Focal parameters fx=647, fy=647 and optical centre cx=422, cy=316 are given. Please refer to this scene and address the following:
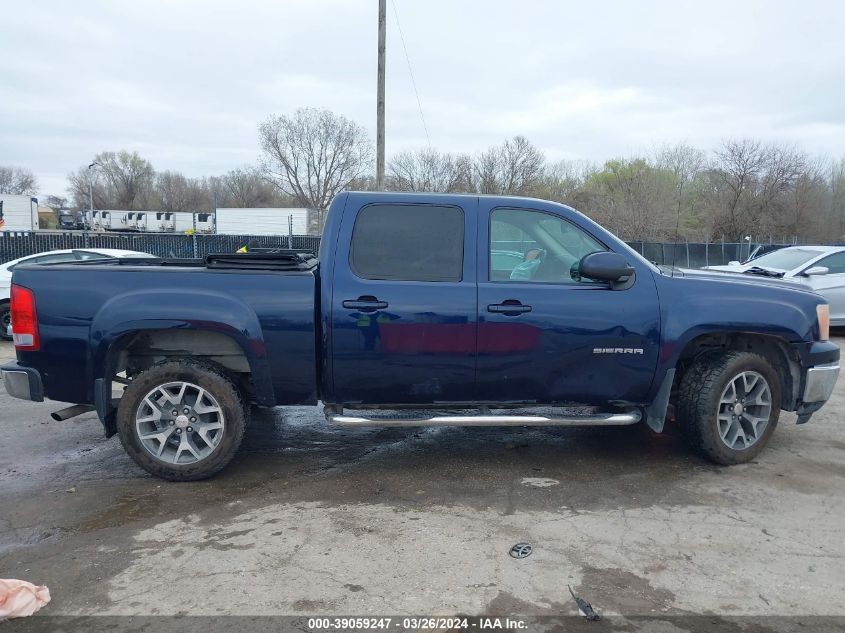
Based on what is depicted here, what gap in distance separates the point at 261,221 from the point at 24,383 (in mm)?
36642

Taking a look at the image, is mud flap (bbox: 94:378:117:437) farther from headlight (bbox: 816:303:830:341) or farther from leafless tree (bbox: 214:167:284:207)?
leafless tree (bbox: 214:167:284:207)

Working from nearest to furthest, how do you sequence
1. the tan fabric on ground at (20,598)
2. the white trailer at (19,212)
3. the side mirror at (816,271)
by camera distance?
the tan fabric on ground at (20,598) < the side mirror at (816,271) < the white trailer at (19,212)

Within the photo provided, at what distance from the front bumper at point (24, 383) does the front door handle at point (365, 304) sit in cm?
218

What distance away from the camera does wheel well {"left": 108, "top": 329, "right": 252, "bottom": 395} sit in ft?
14.8

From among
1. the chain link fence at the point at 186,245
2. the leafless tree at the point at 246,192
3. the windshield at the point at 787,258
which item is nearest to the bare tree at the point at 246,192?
the leafless tree at the point at 246,192

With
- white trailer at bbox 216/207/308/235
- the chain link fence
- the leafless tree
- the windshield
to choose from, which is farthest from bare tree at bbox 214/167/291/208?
the windshield

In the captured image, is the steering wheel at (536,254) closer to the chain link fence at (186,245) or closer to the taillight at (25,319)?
the taillight at (25,319)

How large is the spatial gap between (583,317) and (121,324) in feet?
10.3

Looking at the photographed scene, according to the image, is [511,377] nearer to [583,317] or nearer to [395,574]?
[583,317]

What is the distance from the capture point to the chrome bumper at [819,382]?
4.86m

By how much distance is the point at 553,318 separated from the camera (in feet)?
14.6

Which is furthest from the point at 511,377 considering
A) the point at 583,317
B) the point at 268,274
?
the point at 268,274

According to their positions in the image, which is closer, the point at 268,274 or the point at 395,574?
the point at 395,574

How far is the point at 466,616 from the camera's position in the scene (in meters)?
2.96
